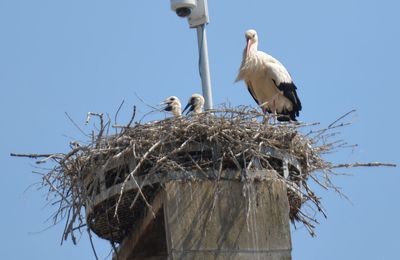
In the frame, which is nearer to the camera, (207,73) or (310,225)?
(310,225)

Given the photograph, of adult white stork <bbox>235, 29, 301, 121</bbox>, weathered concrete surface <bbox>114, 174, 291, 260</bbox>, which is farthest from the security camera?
weathered concrete surface <bbox>114, 174, 291, 260</bbox>

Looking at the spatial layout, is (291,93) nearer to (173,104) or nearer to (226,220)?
(173,104)

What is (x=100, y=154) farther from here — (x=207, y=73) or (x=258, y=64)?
(x=258, y=64)

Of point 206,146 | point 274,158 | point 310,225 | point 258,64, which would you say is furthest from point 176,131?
point 258,64

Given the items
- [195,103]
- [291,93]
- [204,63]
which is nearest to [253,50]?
[291,93]

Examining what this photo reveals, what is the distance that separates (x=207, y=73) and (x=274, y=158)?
1.36 metres

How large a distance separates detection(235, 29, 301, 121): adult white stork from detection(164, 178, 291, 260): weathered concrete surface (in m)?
3.33

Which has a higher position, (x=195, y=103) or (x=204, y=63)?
(x=204, y=63)

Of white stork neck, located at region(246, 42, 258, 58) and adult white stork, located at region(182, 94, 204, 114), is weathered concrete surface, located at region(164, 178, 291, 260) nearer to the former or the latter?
adult white stork, located at region(182, 94, 204, 114)

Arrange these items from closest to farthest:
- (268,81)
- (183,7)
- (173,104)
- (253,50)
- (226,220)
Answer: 1. (226,220)
2. (183,7)
3. (173,104)
4. (268,81)
5. (253,50)

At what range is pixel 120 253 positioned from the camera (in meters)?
9.84

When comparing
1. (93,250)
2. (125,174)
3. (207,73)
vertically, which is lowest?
(93,250)

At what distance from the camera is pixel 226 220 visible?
8.70 meters

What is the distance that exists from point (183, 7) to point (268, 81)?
2.25 m
